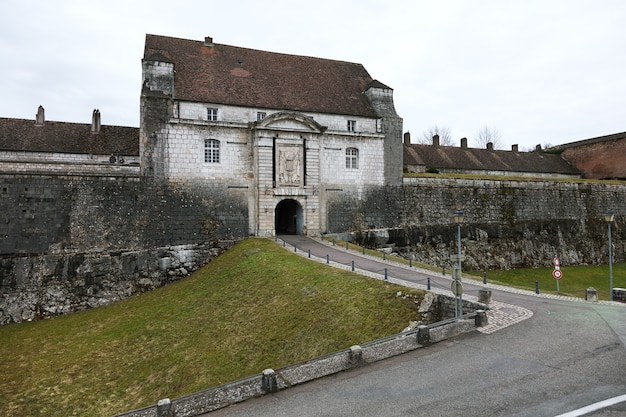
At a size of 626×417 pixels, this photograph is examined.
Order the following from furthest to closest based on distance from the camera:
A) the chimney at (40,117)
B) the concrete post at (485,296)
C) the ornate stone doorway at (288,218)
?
the chimney at (40,117) → the ornate stone doorway at (288,218) → the concrete post at (485,296)

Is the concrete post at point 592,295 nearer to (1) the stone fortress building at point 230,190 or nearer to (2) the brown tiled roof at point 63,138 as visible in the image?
(1) the stone fortress building at point 230,190

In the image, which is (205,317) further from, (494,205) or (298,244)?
(494,205)

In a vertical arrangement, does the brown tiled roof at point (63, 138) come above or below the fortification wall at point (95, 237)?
above

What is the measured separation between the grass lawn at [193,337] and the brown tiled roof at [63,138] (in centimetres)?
1309

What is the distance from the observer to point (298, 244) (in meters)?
21.8

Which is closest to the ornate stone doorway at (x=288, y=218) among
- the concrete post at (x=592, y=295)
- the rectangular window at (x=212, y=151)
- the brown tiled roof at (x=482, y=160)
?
the rectangular window at (x=212, y=151)

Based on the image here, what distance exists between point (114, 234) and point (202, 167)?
5.67 metres

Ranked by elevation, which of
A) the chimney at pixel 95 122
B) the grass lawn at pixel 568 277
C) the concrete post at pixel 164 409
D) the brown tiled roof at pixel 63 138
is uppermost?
the chimney at pixel 95 122

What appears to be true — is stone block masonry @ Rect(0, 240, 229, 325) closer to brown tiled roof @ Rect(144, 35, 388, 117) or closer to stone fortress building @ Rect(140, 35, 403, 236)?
stone fortress building @ Rect(140, 35, 403, 236)

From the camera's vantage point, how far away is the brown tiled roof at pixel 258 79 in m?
22.8

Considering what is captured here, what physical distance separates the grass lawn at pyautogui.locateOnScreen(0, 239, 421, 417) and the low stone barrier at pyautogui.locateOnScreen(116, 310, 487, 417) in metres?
1.63

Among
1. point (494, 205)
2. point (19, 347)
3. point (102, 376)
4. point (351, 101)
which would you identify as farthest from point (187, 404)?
point (494, 205)

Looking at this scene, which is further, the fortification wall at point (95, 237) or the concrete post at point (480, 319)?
the fortification wall at point (95, 237)

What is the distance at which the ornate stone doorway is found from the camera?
2577 centimetres
